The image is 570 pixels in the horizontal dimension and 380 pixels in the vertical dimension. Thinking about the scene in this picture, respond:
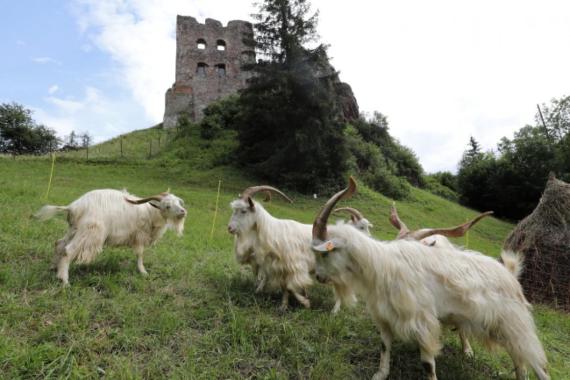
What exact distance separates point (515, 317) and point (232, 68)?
122ft

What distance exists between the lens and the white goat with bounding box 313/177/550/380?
328cm

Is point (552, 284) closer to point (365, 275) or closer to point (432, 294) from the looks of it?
point (432, 294)

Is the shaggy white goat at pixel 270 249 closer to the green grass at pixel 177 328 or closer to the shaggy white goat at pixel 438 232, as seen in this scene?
the green grass at pixel 177 328

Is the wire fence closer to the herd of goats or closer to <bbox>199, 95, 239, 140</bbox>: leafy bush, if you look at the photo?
<bbox>199, 95, 239, 140</bbox>: leafy bush

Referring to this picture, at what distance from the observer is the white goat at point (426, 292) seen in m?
3.28

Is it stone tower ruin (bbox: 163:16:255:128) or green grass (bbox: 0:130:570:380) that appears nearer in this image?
green grass (bbox: 0:130:570:380)

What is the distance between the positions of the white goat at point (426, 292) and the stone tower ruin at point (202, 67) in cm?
3309

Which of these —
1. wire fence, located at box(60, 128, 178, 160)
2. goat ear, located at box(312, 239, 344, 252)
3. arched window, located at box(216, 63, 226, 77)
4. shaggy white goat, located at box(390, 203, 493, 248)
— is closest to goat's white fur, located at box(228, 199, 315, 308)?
shaggy white goat, located at box(390, 203, 493, 248)

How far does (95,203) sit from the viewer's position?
5117 millimetres

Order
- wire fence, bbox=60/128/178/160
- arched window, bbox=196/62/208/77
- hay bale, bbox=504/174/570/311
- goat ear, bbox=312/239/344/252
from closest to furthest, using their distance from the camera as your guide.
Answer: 1. goat ear, bbox=312/239/344/252
2. hay bale, bbox=504/174/570/311
3. wire fence, bbox=60/128/178/160
4. arched window, bbox=196/62/208/77

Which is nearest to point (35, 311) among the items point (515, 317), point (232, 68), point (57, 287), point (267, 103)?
point (57, 287)

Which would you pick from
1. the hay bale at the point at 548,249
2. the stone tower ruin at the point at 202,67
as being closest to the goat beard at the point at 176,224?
the hay bale at the point at 548,249

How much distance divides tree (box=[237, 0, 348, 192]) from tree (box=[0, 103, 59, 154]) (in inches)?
1076

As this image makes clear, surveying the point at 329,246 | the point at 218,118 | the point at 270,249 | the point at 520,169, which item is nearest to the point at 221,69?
the point at 218,118
